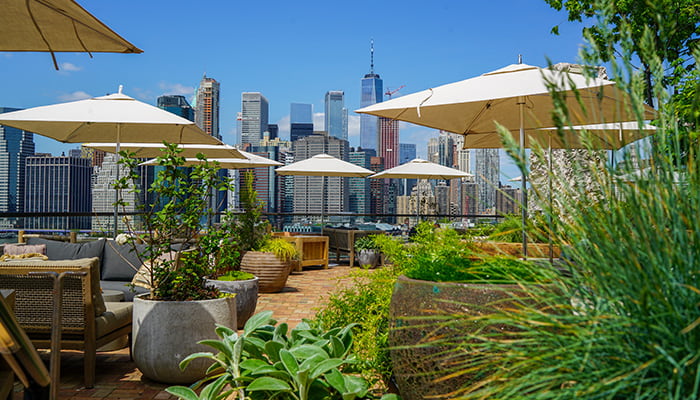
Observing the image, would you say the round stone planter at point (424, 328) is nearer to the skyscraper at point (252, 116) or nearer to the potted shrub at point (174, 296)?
the potted shrub at point (174, 296)

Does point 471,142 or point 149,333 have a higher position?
point 471,142

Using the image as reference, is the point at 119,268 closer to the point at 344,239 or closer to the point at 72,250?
the point at 72,250

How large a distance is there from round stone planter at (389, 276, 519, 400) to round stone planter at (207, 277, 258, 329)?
287 cm

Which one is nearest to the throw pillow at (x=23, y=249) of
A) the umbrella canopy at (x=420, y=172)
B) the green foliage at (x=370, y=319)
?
the green foliage at (x=370, y=319)

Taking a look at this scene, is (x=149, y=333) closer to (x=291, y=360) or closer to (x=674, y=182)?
(x=291, y=360)

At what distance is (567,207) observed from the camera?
3.91 ft

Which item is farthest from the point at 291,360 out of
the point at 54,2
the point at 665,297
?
the point at 54,2

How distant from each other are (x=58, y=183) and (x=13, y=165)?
24.5 meters

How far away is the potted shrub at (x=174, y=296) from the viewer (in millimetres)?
3242

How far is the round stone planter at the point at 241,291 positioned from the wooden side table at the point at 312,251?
4.74m

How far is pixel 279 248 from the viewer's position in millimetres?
7109

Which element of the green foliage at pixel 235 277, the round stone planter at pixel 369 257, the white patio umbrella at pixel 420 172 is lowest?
the round stone planter at pixel 369 257

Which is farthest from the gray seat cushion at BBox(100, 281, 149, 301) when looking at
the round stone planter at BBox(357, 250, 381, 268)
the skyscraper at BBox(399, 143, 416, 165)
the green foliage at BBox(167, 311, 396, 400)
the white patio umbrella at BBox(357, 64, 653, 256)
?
the skyscraper at BBox(399, 143, 416, 165)

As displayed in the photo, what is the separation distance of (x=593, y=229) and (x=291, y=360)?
147 centimetres
